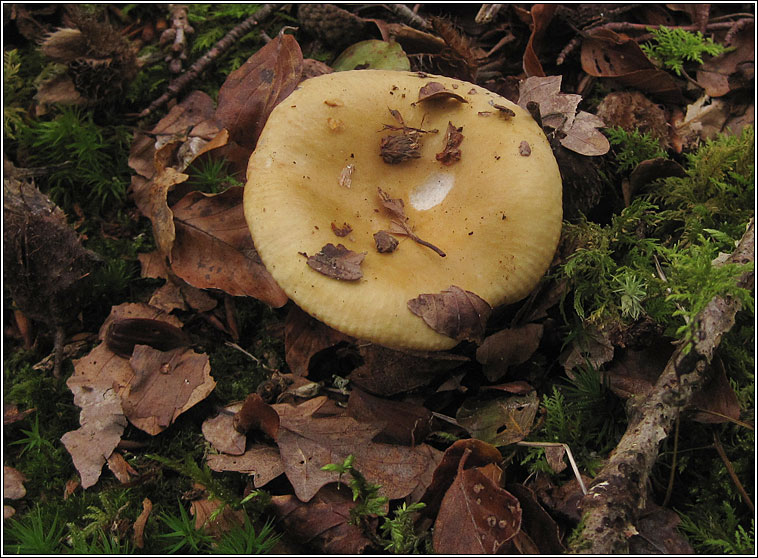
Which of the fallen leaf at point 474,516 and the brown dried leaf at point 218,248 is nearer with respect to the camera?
the fallen leaf at point 474,516

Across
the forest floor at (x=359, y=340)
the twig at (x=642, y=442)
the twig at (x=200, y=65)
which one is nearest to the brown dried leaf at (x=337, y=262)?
the forest floor at (x=359, y=340)

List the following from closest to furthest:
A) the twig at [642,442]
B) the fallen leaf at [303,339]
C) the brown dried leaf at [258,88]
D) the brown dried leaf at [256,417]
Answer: the twig at [642,442], the brown dried leaf at [256,417], the fallen leaf at [303,339], the brown dried leaf at [258,88]

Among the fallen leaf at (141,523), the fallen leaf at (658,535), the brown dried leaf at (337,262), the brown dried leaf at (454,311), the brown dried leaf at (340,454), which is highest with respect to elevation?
the brown dried leaf at (337,262)

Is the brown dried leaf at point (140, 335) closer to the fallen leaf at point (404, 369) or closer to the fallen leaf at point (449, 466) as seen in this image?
the fallen leaf at point (404, 369)

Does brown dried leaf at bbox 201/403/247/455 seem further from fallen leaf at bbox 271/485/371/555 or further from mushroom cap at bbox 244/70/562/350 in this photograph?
mushroom cap at bbox 244/70/562/350

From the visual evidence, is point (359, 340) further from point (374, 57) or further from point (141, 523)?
point (374, 57)

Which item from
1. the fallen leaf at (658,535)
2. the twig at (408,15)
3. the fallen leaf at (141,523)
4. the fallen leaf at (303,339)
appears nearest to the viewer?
the fallen leaf at (658,535)

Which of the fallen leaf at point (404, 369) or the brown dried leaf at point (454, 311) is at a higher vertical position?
the brown dried leaf at point (454, 311)

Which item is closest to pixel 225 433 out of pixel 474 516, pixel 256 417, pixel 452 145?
pixel 256 417
